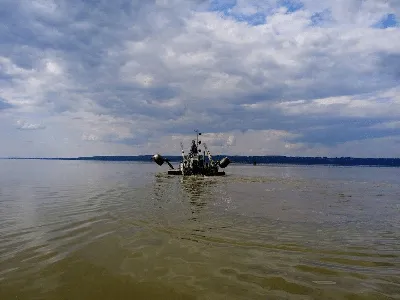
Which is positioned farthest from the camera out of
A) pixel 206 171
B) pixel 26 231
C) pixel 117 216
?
pixel 206 171

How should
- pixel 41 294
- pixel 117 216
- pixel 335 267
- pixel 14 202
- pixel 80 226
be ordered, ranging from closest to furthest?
1. pixel 41 294
2. pixel 335 267
3. pixel 80 226
4. pixel 117 216
5. pixel 14 202

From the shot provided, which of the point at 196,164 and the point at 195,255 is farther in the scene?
the point at 196,164

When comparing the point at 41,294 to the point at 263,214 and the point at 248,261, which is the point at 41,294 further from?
the point at 263,214

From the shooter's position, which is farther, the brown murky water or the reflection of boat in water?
the reflection of boat in water

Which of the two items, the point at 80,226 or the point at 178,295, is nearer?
the point at 178,295

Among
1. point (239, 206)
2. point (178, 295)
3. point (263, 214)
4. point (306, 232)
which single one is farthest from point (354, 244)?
point (239, 206)

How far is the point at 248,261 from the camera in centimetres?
898

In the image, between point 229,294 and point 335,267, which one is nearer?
point 229,294

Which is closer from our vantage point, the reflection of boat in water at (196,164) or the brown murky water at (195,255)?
the brown murky water at (195,255)

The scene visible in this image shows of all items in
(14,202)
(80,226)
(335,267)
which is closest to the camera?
(335,267)

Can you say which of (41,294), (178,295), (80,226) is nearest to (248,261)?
(178,295)

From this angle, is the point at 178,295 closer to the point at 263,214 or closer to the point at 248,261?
the point at 248,261

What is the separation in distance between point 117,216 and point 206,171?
44.0 meters

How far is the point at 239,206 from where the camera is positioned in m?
20.4
